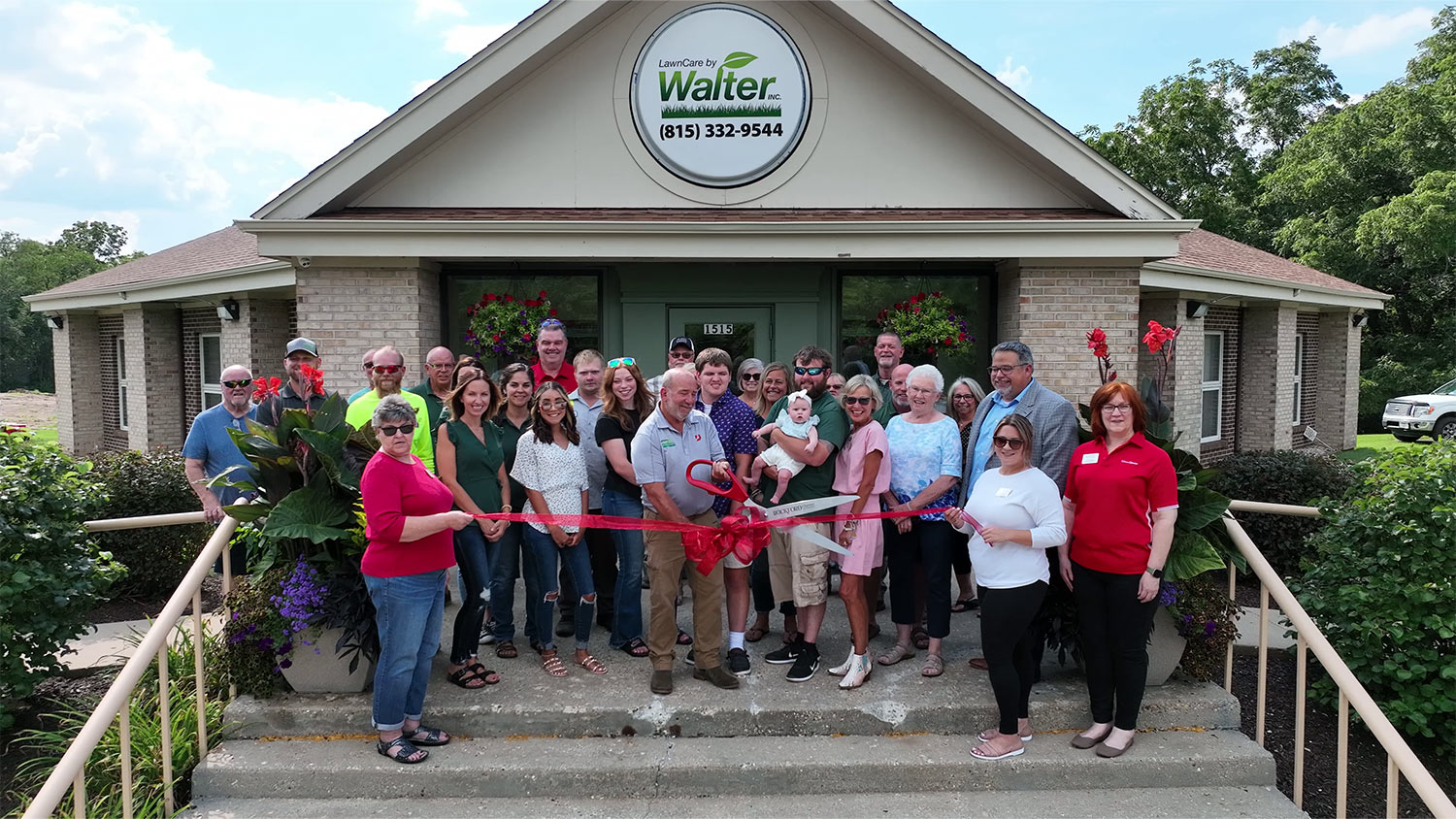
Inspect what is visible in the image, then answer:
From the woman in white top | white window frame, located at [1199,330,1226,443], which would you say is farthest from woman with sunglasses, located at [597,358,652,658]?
white window frame, located at [1199,330,1226,443]

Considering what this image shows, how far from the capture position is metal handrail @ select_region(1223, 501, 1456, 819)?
3328 millimetres

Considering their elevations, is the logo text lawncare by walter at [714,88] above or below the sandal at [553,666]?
above

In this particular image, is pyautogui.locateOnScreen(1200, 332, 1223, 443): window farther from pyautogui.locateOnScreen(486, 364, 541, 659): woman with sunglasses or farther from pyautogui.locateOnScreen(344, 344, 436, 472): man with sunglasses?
pyautogui.locateOnScreen(344, 344, 436, 472): man with sunglasses

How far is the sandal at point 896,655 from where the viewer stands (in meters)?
4.73

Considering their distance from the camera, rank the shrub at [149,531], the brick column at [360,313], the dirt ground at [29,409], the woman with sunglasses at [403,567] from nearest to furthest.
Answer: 1. the woman with sunglasses at [403,567]
2. the shrub at [149,531]
3. the brick column at [360,313]
4. the dirt ground at [29,409]

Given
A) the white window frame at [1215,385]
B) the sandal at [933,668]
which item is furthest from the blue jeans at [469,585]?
the white window frame at [1215,385]

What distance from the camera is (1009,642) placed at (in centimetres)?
393

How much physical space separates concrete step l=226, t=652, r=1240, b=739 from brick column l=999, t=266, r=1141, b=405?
378 cm

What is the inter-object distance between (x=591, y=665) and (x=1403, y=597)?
15.2 ft

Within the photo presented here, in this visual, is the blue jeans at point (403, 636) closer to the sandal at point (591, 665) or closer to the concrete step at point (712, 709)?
the concrete step at point (712, 709)

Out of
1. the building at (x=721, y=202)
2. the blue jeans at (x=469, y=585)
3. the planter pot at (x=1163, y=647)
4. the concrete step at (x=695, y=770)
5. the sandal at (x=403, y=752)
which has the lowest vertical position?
the concrete step at (x=695, y=770)

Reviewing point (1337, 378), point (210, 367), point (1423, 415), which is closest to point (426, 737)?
point (210, 367)

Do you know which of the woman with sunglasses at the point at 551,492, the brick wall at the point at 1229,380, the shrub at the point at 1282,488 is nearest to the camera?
the woman with sunglasses at the point at 551,492

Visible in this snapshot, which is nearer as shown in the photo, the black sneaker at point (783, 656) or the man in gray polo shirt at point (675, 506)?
the man in gray polo shirt at point (675, 506)
